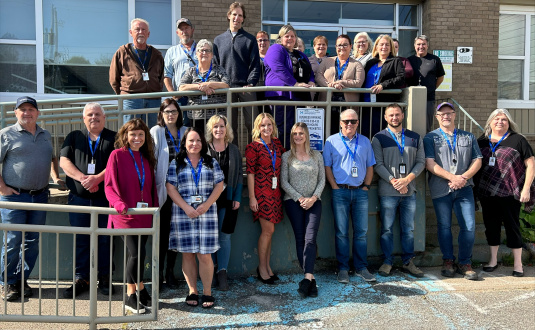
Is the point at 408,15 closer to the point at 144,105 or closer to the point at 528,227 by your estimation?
the point at 528,227

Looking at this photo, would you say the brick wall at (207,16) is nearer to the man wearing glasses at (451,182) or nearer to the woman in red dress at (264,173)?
the woman in red dress at (264,173)

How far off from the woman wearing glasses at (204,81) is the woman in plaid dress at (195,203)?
3.35ft

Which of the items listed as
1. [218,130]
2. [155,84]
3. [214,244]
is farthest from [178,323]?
[155,84]

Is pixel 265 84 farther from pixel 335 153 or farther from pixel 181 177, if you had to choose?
pixel 181 177

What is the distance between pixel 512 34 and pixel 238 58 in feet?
22.9

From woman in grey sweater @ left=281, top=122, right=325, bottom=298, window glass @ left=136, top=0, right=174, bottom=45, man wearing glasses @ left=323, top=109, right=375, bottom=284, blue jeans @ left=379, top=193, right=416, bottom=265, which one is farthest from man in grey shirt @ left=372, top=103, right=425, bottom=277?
window glass @ left=136, top=0, right=174, bottom=45

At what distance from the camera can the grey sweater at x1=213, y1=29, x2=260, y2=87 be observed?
595 centimetres

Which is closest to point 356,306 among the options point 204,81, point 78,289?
point 78,289

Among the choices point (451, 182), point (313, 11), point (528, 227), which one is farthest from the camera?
point (313, 11)

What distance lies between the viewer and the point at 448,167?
221 inches

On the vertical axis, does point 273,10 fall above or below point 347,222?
above

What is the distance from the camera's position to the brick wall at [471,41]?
9297 millimetres

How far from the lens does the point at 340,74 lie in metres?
6.15

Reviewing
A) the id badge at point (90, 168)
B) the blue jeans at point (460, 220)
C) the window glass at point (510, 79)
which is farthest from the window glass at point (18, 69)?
the window glass at point (510, 79)
